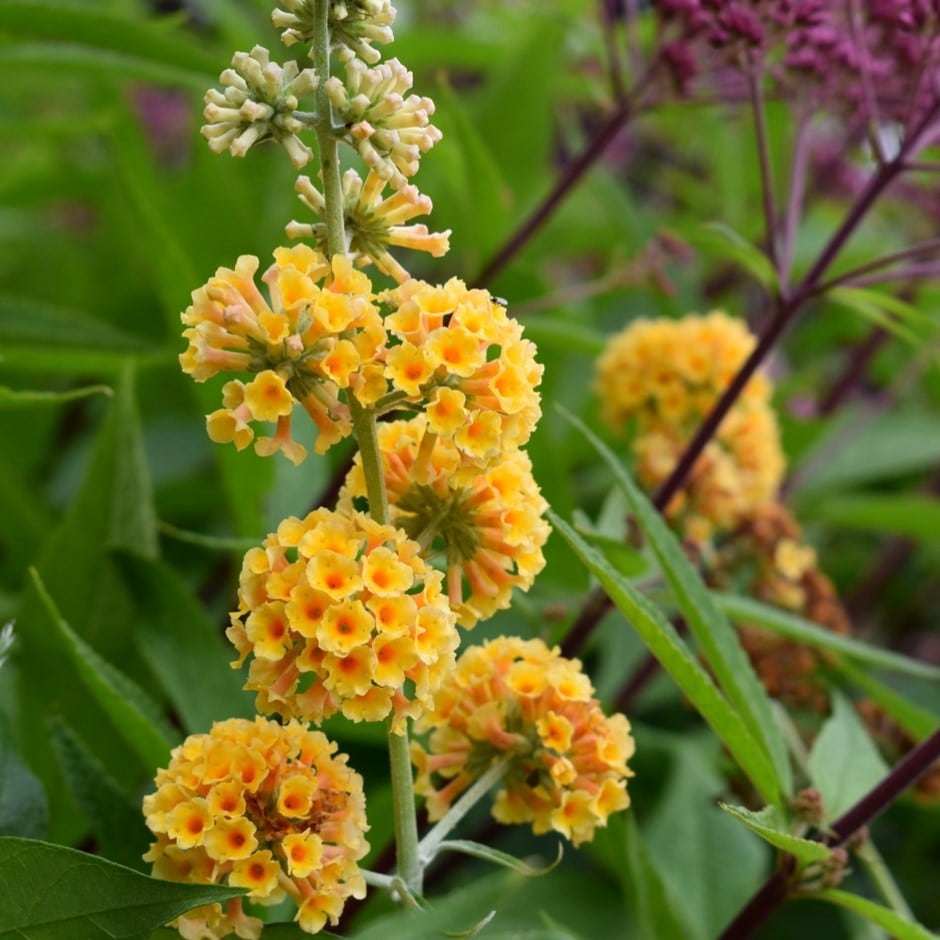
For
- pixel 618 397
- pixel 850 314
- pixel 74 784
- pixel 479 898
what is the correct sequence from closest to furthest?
pixel 479 898, pixel 74 784, pixel 618 397, pixel 850 314

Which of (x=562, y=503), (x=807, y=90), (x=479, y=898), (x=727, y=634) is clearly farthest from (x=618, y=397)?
(x=479, y=898)

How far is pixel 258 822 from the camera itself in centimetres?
74

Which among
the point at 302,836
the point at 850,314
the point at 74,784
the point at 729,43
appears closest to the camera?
the point at 302,836

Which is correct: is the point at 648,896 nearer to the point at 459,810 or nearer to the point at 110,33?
the point at 459,810

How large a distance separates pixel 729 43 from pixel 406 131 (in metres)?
0.75

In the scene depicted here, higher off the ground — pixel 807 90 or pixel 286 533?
pixel 807 90

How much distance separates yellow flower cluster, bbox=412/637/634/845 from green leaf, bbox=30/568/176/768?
209 mm

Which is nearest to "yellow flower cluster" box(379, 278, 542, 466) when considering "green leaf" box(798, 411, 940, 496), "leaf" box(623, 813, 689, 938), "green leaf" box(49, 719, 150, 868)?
"green leaf" box(49, 719, 150, 868)

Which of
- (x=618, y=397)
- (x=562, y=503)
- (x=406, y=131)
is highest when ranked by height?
(x=406, y=131)

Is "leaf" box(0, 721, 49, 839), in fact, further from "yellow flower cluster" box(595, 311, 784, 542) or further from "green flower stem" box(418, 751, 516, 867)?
"yellow flower cluster" box(595, 311, 784, 542)

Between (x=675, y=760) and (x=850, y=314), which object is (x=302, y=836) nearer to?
(x=675, y=760)

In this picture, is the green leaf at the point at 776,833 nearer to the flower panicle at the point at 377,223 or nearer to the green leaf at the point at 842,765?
the green leaf at the point at 842,765

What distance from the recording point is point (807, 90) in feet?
4.77

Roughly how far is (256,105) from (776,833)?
22.2 inches
